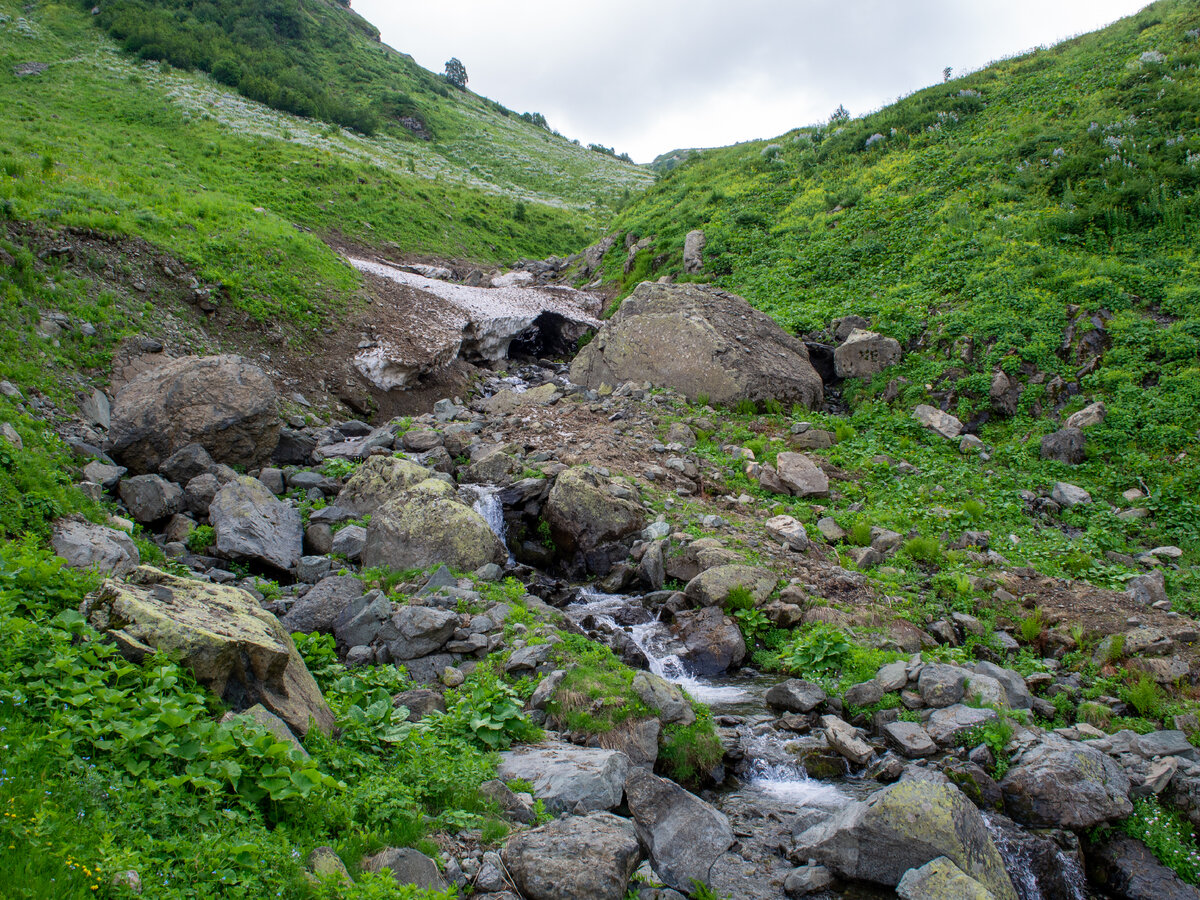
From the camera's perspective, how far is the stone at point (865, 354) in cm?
1645

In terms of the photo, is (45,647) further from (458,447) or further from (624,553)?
(458,447)

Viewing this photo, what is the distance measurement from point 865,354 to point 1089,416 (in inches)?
199

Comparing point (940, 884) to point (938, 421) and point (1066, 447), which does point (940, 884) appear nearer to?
point (1066, 447)

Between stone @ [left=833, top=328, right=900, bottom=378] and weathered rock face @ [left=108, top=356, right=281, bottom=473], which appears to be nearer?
weathered rock face @ [left=108, top=356, right=281, bottom=473]

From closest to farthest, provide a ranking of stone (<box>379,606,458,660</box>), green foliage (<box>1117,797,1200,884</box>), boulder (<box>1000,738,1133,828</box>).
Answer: green foliage (<box>1117,797,1200,884</box>)
boulder (<box>1000,738,1133,828</box>)
stone (<box>379,606,458,660</box>)

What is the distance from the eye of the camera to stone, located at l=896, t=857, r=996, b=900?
457 centimetres

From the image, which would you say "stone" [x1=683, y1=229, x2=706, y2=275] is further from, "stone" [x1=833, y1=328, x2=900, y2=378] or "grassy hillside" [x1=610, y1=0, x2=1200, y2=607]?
"stone" [x1=833, y1=328, x2=900, y2=378]

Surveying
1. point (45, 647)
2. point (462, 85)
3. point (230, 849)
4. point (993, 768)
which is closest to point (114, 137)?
point (45, 647)

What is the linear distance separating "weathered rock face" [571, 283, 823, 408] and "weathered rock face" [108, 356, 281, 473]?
8.63 meters

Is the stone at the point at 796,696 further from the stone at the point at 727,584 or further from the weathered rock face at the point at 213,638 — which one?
the weathered rock face at the point at 213,638

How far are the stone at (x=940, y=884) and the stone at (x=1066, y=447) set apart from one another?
10518 mm

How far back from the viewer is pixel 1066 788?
589 centimetres

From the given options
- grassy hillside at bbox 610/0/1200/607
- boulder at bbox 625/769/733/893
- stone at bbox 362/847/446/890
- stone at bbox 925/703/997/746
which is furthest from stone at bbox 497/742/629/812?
grassy hillside at bbox 610/0/1200/607

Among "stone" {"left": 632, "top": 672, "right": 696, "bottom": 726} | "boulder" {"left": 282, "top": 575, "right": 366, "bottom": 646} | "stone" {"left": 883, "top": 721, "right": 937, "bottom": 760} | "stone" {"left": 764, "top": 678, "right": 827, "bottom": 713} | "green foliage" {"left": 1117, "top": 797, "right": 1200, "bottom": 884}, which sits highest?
"green foliage" {"left": 1117, "top": 797, "right": 1200, "bottom": 884}
